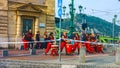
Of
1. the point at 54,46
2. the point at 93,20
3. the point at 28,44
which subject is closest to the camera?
the point at 54,46

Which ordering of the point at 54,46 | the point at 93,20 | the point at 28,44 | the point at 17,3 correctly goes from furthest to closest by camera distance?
the point at 93,20 → the point at 17,3 → the point at 28,44 → the point at 54,46

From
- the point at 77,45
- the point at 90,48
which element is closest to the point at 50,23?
the point at 90,48

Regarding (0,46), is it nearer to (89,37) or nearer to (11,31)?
(11,31)

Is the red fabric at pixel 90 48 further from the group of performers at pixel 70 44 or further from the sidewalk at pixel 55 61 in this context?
the sidewalk at pixel 55 61

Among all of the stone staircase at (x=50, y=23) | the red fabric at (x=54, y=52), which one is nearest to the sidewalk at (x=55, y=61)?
the red fabric at (x=54, y=52)

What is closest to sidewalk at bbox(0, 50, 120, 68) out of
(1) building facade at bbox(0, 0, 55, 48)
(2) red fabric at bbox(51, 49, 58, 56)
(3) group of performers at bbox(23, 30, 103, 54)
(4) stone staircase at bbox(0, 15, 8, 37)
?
(2) red fabric at bbox(51, 49, 58, 56)

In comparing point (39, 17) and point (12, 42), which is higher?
point (39, 17)

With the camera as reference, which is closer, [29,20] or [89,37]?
[89,37]

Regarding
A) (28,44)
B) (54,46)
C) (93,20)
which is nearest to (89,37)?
(28,44)

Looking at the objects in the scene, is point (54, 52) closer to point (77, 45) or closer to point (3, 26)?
point (77, 45)

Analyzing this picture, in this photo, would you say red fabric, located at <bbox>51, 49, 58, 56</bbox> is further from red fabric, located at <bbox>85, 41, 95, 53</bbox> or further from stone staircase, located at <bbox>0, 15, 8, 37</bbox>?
stone staircase, located at <bbox>0, 15, 8, 37</bbox>

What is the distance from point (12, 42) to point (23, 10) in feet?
11.8

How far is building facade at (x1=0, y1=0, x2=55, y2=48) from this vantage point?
98.9 feet

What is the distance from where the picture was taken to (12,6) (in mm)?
30797
